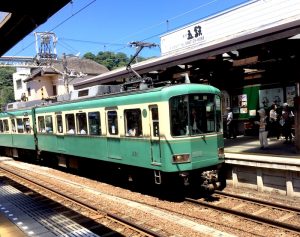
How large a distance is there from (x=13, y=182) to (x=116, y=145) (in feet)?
19.1

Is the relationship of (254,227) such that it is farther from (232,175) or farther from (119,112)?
(119,112)

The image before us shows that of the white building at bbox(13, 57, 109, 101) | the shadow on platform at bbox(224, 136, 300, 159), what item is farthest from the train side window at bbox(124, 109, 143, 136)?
the white building at bbox(13, 57, 109, 101)

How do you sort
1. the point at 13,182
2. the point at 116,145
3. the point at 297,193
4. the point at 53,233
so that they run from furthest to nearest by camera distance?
the point at 13,182, the point at 116,145, the point at 297,193, the point at 53,233

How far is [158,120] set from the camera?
33.2 feet

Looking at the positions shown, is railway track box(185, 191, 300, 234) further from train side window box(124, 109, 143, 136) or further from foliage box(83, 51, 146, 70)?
foliage box(83, 51, 146, 70)

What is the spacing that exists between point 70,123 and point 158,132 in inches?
235

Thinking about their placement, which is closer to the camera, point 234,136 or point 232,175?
point 232,175

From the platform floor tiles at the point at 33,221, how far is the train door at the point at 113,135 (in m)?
2.74

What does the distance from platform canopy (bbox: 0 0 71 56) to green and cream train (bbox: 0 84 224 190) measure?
14.9ft

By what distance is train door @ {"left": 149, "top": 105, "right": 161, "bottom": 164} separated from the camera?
10.2m

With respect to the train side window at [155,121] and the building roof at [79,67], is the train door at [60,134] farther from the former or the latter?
the building roof at [79,67]

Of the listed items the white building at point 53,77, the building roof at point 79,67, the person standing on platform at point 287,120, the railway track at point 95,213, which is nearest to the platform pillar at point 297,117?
the person standing on platform at point 287,120

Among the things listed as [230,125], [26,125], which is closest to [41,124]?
[26,125]

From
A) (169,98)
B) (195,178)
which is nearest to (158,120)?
(169,98)
